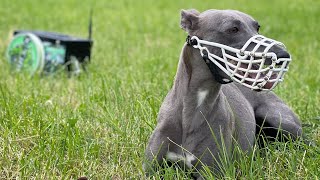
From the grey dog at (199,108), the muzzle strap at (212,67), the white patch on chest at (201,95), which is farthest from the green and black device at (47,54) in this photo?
the muzzle strap at (212,67)

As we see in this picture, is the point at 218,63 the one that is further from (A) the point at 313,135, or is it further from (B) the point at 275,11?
(B) the point at 275,11

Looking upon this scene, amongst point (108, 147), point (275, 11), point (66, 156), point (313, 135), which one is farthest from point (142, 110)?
point (275, 11)

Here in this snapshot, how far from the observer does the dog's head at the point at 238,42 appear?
3100mm

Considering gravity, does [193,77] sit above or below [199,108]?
above

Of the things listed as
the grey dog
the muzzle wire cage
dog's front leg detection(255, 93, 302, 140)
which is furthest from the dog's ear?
dog's front leg detection(255, 93, 302, 140)

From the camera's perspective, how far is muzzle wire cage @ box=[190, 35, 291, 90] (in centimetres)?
308

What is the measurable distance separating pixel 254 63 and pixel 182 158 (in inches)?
Answer: 28.2

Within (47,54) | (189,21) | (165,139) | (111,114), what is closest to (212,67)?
(189,21)

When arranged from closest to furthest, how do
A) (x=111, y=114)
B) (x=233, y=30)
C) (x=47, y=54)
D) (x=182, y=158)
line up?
(x=233, y=30) < (x=182, y=158) < (x=111, y=114) < (x=47, y=54)

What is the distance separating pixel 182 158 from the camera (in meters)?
3.53

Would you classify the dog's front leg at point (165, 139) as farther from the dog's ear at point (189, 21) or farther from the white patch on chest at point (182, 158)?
the dog's ear at point (189, 21)

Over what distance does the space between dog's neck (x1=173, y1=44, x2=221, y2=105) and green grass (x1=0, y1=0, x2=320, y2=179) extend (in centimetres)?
41

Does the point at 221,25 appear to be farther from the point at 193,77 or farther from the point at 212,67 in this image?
the point at 193,77

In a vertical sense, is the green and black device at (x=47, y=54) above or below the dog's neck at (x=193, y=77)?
below
